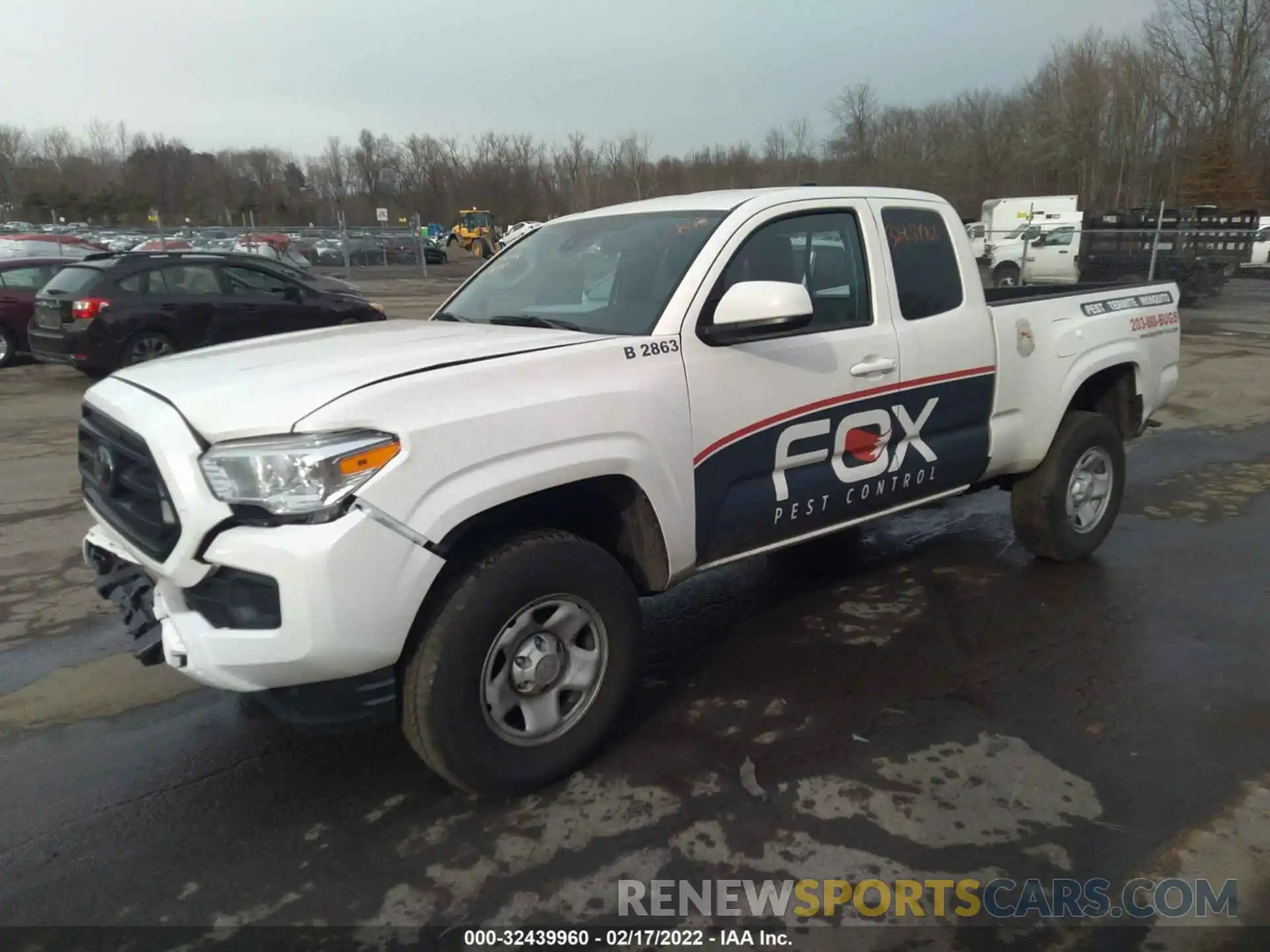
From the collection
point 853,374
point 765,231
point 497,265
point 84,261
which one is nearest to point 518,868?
point 853,374

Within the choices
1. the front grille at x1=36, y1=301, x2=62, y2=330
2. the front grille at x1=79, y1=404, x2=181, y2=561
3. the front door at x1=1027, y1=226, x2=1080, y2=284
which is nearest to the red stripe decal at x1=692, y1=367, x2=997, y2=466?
the front grille at x1=79, y1=404, x2=181, y2=561

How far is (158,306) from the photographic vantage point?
35.8ft

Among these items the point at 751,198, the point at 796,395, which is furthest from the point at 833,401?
the point at 751,198

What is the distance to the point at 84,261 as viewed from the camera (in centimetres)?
1109

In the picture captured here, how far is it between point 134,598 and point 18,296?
11997mm

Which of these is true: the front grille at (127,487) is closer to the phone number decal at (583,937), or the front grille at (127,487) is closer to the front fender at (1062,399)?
the phone number decal at (583,937)

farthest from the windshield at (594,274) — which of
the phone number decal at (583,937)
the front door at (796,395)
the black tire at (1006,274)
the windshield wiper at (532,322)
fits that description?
the black tire at (1006,274)

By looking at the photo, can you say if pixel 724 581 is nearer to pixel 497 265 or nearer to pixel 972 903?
pixel 497 265

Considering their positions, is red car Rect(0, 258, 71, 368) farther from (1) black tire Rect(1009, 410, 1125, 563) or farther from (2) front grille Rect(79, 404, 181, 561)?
(1) black tire Rect(1009, 410, 1125, 563)

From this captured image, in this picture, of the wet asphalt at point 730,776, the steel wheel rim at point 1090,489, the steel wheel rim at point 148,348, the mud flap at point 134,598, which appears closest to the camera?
the wet asphalt at point 730,776

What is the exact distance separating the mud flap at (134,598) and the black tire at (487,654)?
2.58 feet

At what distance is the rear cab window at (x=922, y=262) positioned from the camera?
4.11 m

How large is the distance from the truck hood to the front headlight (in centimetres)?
6

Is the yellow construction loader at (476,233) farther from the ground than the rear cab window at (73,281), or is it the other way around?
the yellow construction loader at (476,233)
